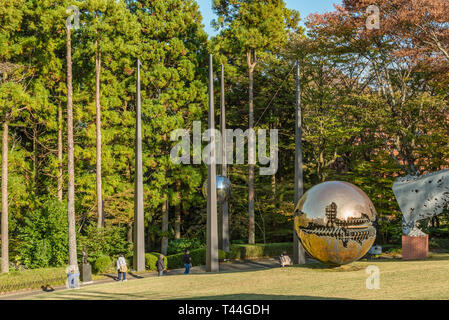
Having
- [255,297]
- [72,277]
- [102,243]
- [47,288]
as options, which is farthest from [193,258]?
[255,297]

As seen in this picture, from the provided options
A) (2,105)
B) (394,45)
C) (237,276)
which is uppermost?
(394,45)

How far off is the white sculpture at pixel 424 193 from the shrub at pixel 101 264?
14.4 m

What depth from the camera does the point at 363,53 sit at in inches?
1101

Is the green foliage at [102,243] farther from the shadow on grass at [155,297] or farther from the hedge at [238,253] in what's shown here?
the shadow on grass at [155,297]

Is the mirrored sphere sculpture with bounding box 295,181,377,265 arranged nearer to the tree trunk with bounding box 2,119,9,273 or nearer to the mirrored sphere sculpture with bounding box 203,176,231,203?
the mirrored sphere sculpture with bounding box 203,176,231,203

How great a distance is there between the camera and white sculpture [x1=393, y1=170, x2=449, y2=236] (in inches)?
700

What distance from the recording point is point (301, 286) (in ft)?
39.5

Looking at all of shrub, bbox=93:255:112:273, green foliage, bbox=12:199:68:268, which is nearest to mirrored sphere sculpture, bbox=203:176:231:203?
shrub, bbox=93:255:112:273

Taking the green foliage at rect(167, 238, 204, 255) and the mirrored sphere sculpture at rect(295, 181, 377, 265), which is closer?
the mirrored sphere sculpture at rect(295, 181, 377, 265)

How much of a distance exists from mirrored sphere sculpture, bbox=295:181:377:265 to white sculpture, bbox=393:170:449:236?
644cm
